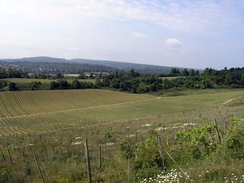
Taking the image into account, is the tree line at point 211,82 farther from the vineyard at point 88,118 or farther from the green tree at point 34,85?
the green tree at point 34,85

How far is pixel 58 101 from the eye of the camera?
6894 cm

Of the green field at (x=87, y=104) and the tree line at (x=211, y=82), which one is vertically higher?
the tree line at (x=211, y=82)

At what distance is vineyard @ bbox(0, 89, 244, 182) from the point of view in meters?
9.56

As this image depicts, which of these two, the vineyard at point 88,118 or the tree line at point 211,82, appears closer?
the vineyard at point 88,118

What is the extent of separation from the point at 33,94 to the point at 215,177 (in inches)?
2869

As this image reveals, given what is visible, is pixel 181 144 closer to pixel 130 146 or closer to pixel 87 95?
pixel 130 146

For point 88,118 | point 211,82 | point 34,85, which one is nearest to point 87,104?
point 88,118

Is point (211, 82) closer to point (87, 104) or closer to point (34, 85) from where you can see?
point (87, 104)

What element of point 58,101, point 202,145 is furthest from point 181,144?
point 58,101

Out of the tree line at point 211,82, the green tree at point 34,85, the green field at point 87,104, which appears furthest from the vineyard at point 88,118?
the tree line at point 211,82

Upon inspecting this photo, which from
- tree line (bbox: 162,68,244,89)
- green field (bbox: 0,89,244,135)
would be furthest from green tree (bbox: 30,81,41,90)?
tree line (bbox: 162,68,244,89)

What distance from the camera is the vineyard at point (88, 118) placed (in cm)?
956

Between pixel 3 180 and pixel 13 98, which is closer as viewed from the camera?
pixel 3 180

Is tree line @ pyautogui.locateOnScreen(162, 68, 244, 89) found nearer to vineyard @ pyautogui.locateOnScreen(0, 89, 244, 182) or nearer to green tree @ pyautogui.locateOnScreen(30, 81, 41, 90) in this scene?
vineyard @ pyautogui.locateOnScreen(0, 89, 244, 182)
